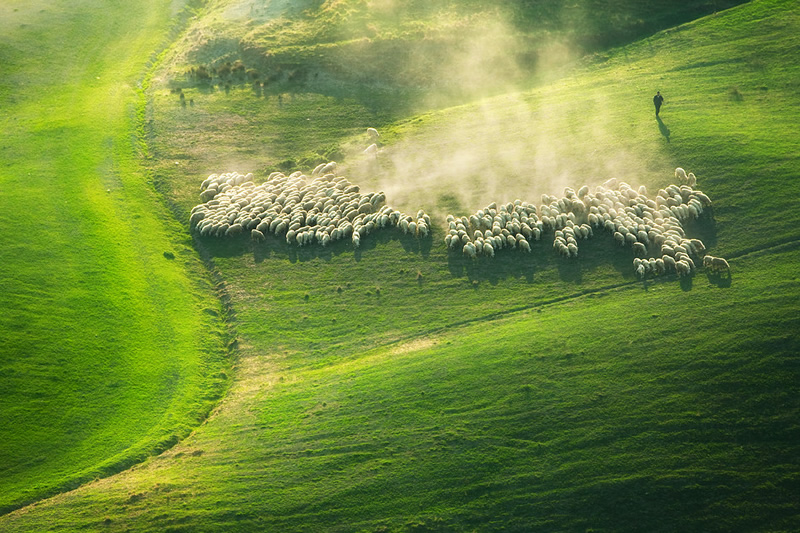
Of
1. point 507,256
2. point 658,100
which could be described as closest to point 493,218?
point 507,256

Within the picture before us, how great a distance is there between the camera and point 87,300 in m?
37.4

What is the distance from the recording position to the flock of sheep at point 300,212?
139ft

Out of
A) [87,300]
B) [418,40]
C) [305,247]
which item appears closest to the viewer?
[87,300]

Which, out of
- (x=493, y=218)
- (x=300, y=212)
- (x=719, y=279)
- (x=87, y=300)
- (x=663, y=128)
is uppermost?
(x=663, y=128)

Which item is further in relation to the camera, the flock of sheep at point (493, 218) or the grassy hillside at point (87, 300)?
the flock of sheep at point (493, 218)

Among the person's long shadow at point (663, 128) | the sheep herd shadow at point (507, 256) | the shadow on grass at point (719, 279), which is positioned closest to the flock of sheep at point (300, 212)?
the sheep herd shadow at point (507, 256)

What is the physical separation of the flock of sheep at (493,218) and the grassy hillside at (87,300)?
524 centimetres

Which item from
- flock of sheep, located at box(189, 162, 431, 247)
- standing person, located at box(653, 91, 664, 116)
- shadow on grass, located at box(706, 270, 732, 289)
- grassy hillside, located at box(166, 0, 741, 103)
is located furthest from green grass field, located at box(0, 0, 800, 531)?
grassy hillside, located at box(166, 0, 741, 103)

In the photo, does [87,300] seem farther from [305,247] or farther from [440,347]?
[440,347]

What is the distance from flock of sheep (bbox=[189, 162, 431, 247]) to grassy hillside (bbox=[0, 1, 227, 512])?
10.8 ft

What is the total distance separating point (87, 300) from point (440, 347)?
830 inches

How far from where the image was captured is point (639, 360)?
30.5 meters

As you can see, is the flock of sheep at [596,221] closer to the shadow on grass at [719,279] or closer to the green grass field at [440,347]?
the green grass field at [440,347]

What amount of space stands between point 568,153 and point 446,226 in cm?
1209
